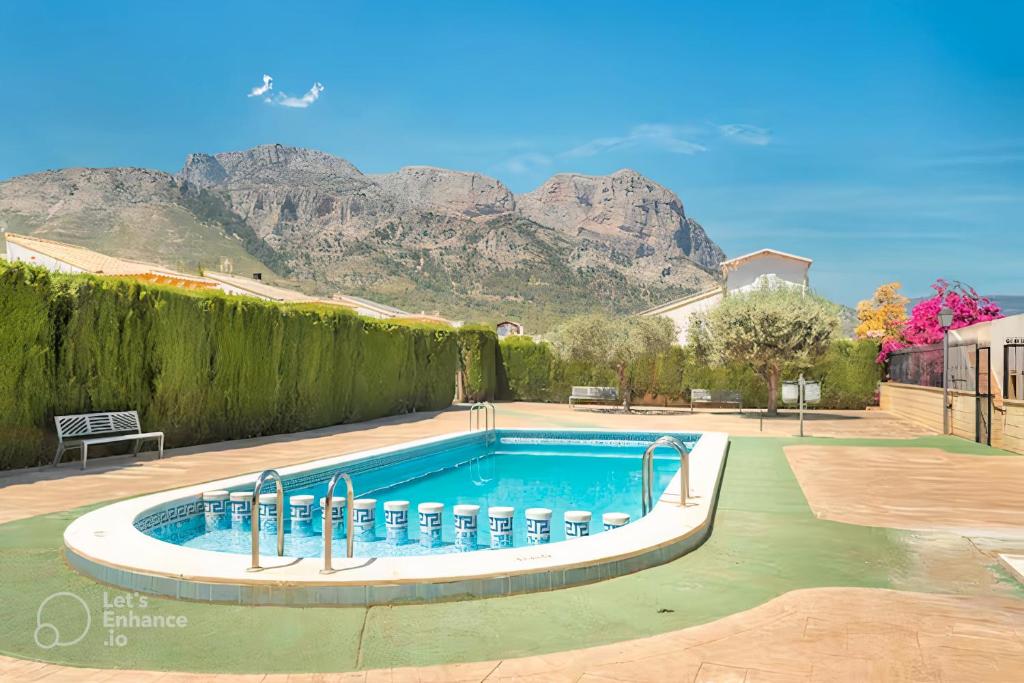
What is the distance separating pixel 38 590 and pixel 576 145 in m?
113

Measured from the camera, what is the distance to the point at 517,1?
34688 millimetres

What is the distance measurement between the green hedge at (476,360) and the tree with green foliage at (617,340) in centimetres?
365

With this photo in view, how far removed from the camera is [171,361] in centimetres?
1248

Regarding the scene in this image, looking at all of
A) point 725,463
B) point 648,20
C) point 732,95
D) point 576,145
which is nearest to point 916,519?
point 725,463

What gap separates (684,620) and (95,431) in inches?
372

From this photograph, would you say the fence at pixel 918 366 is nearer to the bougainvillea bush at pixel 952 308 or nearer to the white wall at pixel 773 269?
the bougainvillea bush at pixel 952 308

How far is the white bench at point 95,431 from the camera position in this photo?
33.4ft

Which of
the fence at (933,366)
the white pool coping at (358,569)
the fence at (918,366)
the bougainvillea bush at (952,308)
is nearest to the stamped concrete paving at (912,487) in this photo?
the white pool coping at (358,569)

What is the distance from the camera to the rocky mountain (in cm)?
7081

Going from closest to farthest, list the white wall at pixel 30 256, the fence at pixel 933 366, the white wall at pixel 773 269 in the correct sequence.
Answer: the fence at pixel 933 366
the white wall at pixel 30 256
the white wall at pixel 773 269

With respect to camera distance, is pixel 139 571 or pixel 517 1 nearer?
pixel 139 571

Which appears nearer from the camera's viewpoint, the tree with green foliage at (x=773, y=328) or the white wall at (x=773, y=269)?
the tree with green foliage at (x=773, y=328)

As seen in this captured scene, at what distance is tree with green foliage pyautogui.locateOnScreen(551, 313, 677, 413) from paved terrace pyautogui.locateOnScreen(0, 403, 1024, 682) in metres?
16.5

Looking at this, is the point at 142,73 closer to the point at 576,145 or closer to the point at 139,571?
the point at 576,145
